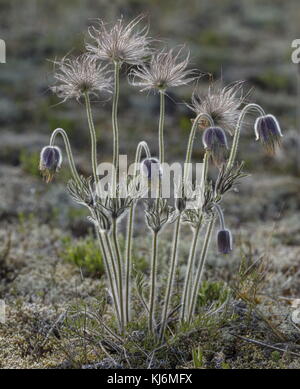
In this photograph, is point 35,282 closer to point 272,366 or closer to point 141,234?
point 141,234

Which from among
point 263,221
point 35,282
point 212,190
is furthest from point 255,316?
point 263,221

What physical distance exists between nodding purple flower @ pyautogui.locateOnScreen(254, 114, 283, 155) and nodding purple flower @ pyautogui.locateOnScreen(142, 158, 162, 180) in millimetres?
607

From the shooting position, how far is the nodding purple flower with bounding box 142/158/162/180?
10.1 feet

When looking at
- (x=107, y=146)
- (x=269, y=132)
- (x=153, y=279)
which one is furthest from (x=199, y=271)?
(x=107, y=146)

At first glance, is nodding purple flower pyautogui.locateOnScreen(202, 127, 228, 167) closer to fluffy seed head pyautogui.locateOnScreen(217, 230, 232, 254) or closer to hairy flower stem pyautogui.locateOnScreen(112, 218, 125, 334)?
fluffy seed head pyautogui.locateOnScreen(217, 230, 232, 254)

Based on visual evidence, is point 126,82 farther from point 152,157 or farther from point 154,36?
point 152,157

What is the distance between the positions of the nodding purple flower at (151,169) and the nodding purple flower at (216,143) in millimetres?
285

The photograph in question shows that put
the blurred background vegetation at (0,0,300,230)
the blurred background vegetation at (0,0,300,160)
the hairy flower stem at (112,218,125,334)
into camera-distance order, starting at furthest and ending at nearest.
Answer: the blurred background vegetation at (0,0,300,160) < the blurred background vegetation at (0,0,300,230) < the hairy flower stem at (112,218,125,334)

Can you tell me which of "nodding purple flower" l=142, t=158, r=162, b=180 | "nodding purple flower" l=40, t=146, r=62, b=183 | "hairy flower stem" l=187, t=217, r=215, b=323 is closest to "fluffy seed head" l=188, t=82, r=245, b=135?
"nodding purple flower" l=142, t=158, r=162, b=180

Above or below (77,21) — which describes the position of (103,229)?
below

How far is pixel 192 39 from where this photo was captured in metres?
14.3

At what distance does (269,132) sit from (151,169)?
2.27ft

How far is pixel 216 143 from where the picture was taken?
120 inches

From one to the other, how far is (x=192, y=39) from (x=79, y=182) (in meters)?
11.8
